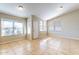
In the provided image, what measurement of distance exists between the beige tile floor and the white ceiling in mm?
540

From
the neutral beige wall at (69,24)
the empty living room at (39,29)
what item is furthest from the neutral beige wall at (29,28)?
the neutral beige wall at (69,24)

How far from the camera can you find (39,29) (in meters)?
2.00

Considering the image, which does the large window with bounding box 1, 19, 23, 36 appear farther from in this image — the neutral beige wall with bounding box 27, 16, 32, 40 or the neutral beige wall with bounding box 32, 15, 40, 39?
the neutral beige wall with bounding box 32, 15, 40, 39

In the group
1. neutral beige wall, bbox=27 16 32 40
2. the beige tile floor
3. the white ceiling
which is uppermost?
the white ceiling

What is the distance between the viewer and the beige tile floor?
167 cm

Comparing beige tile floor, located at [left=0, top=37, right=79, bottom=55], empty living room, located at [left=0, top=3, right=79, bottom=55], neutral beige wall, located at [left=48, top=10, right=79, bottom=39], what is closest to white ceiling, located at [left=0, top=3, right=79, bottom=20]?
empty living room, located at [left=0, top=3, right=79, bottom=55]

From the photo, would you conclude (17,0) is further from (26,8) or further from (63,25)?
(63,25)

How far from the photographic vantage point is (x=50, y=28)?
1.94 metres

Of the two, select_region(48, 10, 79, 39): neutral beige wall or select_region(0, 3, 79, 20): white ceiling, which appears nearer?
select_region(0, 3, 79, 20): white ceiling

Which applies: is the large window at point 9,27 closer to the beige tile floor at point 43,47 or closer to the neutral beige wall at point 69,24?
the beige tile floor at point 43,47

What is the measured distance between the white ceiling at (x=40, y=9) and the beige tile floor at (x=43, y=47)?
0.54 metres

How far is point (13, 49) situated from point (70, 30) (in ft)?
3.99
